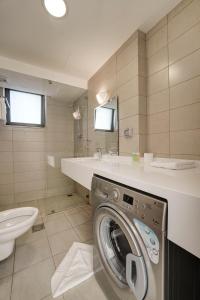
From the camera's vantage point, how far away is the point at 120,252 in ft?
3.10

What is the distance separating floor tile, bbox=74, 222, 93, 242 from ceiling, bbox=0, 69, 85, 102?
2239mm

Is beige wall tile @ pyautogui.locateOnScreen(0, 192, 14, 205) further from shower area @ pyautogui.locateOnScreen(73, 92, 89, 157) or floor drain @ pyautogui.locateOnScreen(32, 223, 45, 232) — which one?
shower area @ pyautogui.locateOnScreen(73, 92, 89, 157)

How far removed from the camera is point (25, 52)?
5.72 ft

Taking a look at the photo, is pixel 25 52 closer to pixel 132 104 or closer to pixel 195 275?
pixel 132 104

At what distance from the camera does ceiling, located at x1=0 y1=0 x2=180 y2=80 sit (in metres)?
1.21

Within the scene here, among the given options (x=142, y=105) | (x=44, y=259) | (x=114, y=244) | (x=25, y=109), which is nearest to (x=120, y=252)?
(x=114, y=244)

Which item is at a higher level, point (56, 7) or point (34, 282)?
point (56, 7)

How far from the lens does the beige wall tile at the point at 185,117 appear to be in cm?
105

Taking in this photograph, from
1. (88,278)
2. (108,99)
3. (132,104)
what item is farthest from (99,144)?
(88,278)

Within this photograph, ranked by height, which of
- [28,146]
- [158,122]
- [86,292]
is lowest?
[86,292]

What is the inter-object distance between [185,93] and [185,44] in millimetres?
407

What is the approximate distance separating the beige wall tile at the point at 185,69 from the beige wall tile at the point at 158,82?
0.17ft

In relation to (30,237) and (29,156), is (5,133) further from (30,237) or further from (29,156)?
(30,237)

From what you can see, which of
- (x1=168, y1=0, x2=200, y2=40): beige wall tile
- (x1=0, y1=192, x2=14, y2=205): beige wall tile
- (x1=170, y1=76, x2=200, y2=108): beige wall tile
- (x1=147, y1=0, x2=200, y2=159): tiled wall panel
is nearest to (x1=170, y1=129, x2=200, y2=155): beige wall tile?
(x1=147, y1=0, x2=200, y2=159): tiled wall panel
